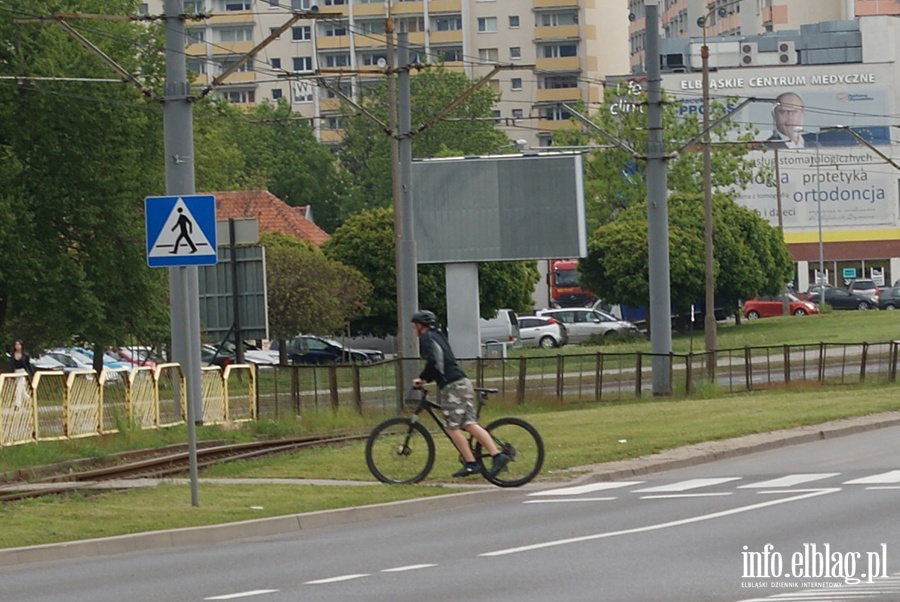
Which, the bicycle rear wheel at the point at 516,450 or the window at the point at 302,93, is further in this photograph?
the window at the point at 302,93

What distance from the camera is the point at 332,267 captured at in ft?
195

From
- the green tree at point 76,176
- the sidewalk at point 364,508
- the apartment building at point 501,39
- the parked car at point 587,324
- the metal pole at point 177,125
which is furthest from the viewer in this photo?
the apartment building at point 501,39

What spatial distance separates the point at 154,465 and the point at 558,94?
12131cm

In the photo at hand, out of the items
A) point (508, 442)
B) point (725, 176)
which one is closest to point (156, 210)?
point (508, 442)

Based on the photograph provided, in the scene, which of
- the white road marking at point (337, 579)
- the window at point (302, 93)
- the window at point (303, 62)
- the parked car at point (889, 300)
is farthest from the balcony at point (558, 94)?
the white road marking at point (337, 579)

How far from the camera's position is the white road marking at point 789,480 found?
17719 millimetres

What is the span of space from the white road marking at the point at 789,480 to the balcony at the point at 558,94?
401 feet

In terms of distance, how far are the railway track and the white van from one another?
42798 millimetres

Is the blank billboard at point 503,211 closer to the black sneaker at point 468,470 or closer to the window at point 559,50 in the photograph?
the black sneaker at point 468,470

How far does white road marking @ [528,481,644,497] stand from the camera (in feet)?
58.8

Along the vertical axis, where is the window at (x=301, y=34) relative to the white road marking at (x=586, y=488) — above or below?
above

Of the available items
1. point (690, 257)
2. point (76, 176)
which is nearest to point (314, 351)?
point (690, 257)

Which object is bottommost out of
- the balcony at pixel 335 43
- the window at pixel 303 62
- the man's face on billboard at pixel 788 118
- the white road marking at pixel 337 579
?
the white road marking at pixel 337 579

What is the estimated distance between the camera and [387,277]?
214 ft
